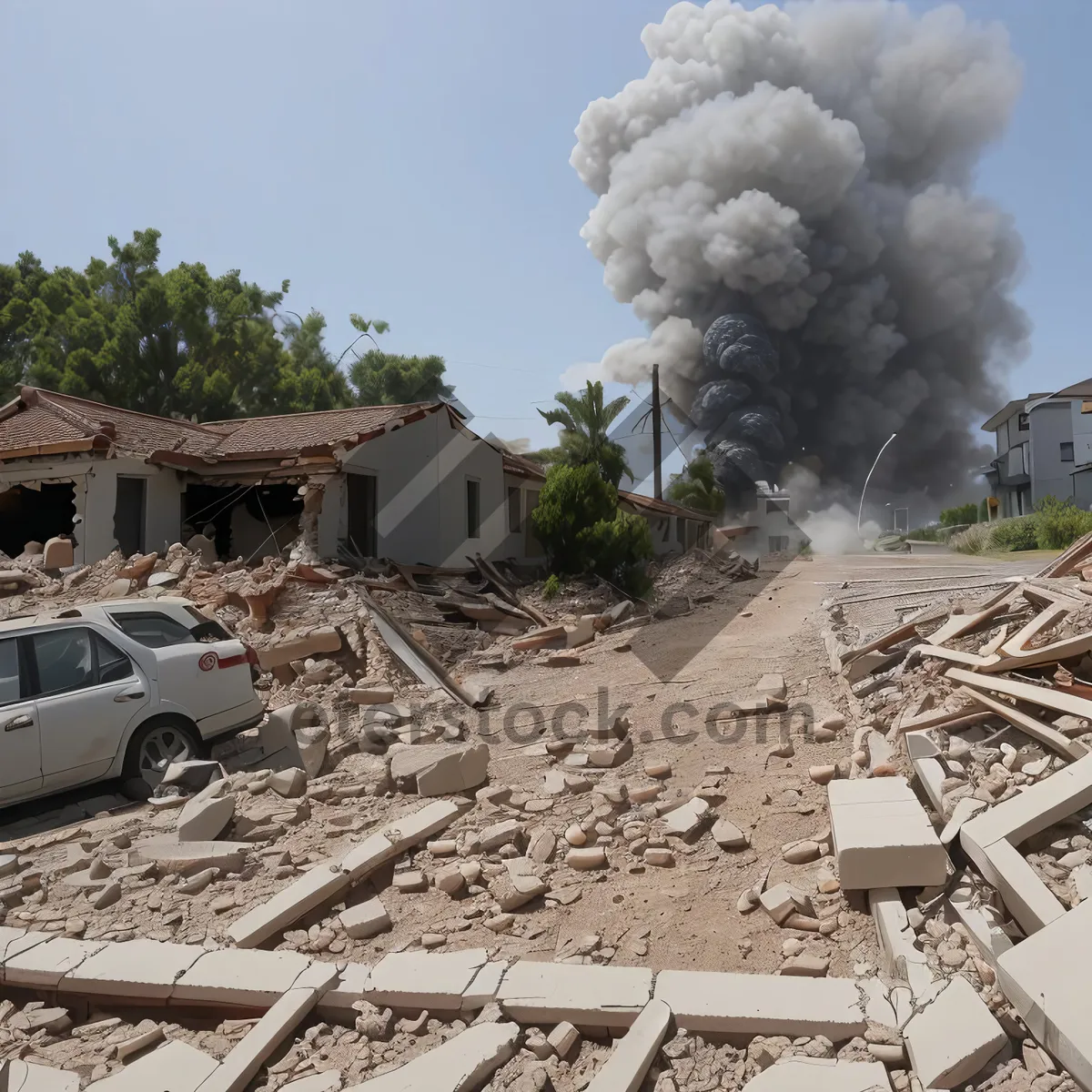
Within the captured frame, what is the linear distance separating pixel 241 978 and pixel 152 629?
424 centimetres

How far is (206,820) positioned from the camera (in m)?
5.63

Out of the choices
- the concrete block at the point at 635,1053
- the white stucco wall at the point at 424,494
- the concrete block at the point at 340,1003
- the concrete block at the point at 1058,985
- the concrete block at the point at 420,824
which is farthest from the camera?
the white stucco wall at the point at 424,494

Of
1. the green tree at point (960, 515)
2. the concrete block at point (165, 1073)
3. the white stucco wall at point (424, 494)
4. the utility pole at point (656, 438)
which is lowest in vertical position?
the concrete block at point (165, 1073)

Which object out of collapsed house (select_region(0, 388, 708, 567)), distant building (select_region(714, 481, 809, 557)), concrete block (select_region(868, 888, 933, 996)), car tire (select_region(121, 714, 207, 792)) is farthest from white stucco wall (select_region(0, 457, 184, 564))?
distant building (select_region(714, 481, 809, 557))

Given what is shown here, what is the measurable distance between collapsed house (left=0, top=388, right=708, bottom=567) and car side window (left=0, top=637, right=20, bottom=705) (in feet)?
29.3

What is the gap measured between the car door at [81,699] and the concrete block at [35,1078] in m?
3.16

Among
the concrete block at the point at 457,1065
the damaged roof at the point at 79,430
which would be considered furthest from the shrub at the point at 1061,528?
the concrete block at the point at 457,1065

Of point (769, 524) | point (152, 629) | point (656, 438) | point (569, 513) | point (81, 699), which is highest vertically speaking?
point (656, 438)

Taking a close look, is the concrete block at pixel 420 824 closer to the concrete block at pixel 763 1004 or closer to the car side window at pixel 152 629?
the concrete block at pixel 763 1004

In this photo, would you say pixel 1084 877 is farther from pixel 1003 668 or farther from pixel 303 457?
pixel 303 457

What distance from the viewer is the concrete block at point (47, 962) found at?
425 centimetres

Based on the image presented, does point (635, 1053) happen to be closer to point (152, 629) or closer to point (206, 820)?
point (206, 820)

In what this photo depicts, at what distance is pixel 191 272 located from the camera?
31.2 meters

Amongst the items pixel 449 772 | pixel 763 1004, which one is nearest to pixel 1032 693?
pixel 763 1004
